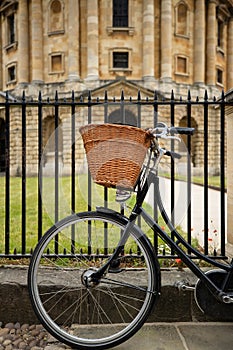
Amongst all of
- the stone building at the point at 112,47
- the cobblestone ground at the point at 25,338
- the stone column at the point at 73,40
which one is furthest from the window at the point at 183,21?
the cobblestone ground at the point at 25,338

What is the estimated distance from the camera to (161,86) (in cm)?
3152

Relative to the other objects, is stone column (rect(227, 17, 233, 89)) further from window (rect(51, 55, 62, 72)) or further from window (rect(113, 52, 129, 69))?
window (rect(51, 55, 62, 72))

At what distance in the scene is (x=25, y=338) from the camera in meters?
2.83

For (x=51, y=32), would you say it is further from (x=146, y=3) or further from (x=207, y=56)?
(x=207, y=56)

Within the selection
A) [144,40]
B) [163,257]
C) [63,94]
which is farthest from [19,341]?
[144,40]

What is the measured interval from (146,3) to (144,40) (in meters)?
3.05

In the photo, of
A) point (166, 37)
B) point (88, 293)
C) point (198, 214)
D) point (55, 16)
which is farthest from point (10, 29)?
point (88, 293)

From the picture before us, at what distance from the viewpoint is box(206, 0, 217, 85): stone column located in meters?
35.1

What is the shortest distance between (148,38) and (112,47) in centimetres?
318

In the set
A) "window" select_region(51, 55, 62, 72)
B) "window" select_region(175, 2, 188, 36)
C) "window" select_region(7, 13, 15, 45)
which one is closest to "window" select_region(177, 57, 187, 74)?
"window" select_region(175, 2, 188, 36)

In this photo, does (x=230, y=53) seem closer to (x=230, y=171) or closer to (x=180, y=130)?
(x=230, y=171)

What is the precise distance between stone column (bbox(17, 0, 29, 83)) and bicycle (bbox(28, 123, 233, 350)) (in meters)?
32.7

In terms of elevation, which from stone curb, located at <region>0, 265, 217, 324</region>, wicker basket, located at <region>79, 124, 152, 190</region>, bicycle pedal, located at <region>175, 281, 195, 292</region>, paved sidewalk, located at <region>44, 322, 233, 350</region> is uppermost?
wicker basket, located at <region>79, 124, 152, 190</region>

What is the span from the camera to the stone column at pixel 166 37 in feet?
106
